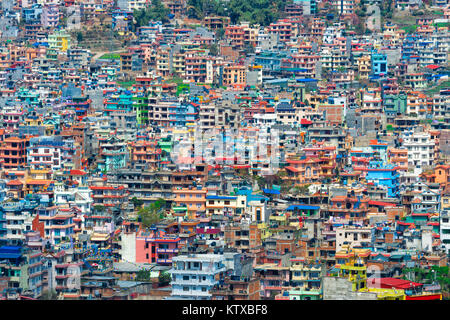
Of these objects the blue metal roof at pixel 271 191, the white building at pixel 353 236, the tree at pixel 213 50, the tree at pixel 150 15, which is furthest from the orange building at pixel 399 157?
the tree at pixel 150 15

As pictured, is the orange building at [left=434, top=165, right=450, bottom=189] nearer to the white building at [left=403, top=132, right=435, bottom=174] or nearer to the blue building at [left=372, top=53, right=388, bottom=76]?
the white building at [left=403, top=132, right=435, bottom=174]

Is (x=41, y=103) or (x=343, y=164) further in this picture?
(x=41, y=103)

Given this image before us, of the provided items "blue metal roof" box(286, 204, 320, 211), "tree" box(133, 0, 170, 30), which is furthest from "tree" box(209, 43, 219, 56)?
"blue metal roof" box(286, 204, 320, 211)

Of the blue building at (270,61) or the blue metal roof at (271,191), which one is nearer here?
the blue metal roof at (271,191)

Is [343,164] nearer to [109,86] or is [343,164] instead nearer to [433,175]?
[433,175]

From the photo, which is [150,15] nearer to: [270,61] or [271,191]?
[270,61]

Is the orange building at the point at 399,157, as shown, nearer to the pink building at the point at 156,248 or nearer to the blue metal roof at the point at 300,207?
the blue metal roof at the point at 300,207
